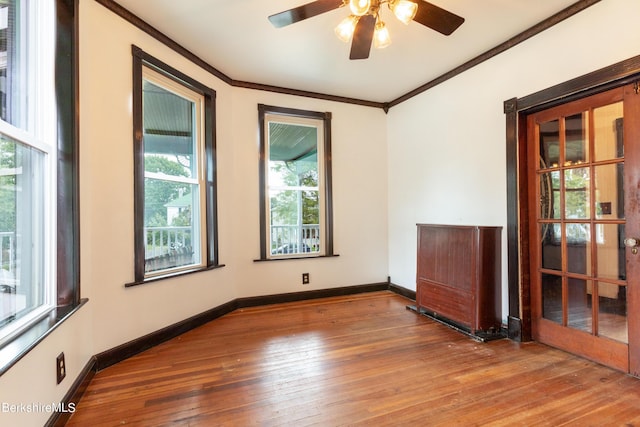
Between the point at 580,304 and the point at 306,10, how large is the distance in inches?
110

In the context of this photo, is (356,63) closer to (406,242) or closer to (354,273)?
(406,242)

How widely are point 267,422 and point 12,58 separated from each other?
2218mm

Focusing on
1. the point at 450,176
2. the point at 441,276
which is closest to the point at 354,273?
the point at 441,276

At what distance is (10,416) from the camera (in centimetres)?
120

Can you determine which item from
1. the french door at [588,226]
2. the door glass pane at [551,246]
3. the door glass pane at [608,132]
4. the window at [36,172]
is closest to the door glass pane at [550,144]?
the french door at [588,226]

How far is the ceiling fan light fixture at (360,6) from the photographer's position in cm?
171

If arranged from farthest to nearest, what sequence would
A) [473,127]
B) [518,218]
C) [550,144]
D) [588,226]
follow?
[473,127], [518,218], [550,144], [588,226]

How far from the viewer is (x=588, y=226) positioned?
2293 millimetres

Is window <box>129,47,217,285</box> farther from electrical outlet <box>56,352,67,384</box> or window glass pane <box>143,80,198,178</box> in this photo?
electrical outlet <box>56,352,67,384</box>

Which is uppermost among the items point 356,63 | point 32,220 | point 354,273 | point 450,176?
point 356,63

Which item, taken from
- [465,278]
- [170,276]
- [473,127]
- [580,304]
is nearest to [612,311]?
[580,304]

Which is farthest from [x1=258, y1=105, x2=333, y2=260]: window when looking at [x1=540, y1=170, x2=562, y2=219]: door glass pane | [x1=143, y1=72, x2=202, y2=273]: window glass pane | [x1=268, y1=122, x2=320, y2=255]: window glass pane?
[x1=540, y1=170, x2=562, y2=219]: door glass pane

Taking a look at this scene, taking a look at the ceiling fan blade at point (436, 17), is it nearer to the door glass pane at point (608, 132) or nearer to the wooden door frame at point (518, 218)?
the wooden door frame at point (518, 218)

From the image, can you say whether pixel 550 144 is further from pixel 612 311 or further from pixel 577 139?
pixel 612 311
